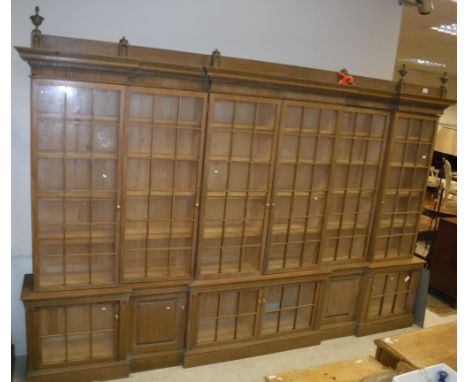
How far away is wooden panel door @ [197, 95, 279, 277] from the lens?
3217 millimetres

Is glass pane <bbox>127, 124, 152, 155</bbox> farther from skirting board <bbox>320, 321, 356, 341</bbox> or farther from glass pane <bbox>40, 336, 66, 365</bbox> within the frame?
skirting board <bbox>320, 321, 356, 341</bbox>

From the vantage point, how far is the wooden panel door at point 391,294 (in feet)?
13.5

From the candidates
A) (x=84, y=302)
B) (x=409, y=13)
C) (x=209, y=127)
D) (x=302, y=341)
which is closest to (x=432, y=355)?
(x=302, y=341)

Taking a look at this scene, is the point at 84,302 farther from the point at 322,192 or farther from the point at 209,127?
the point at 322,192

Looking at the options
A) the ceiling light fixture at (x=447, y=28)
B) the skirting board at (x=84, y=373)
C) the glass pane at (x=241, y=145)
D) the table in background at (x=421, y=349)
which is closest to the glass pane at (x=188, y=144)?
the glass pane at (x=241, y=145)

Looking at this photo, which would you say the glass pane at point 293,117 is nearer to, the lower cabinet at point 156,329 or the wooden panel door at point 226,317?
the wooden panel door at point 226,317

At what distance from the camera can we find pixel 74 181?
294 cm

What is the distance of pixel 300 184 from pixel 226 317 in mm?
1379

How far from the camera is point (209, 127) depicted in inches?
122

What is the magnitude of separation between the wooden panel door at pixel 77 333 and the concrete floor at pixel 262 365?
286 millimetres

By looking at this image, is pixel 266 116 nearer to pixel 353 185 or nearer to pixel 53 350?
pixel 353 185

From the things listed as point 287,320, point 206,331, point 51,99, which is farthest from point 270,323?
point 51,99

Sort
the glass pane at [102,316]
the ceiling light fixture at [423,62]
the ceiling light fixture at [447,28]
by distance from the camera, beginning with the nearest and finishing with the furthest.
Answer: the glass pane at [102,316] < the ceiling light fixture at [447,28] < the ceiling light fixture at [423,62]

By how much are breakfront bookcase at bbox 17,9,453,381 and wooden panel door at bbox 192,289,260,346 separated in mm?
13
